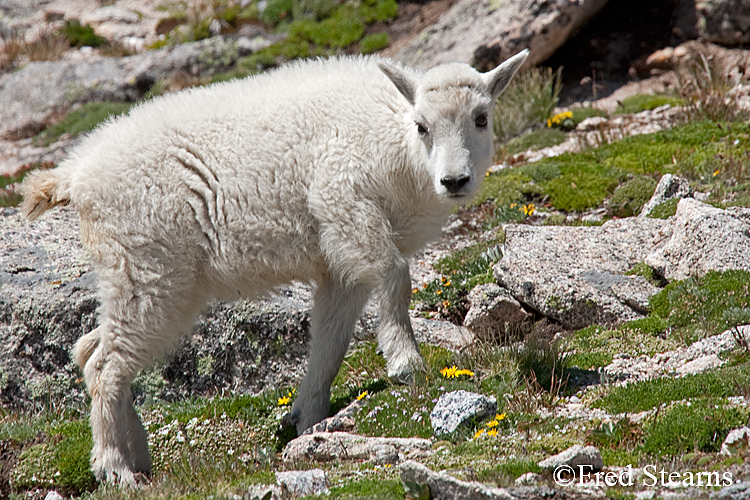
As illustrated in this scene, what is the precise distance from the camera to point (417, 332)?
335 inches

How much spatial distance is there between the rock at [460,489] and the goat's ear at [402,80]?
3.30 m

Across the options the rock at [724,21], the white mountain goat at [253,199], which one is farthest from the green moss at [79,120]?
the rock at [724,21]

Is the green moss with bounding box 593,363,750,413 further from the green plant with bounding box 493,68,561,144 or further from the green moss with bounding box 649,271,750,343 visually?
the green plant with bounding box 493,68,561,144

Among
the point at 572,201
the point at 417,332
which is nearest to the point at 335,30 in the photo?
the point at 572,201

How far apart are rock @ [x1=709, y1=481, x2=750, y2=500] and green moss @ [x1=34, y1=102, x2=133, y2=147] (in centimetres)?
1600

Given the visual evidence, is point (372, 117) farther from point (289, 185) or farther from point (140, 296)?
point (140, 296)

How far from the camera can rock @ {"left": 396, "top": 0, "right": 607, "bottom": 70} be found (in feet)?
51.6

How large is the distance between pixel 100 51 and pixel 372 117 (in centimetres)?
1826

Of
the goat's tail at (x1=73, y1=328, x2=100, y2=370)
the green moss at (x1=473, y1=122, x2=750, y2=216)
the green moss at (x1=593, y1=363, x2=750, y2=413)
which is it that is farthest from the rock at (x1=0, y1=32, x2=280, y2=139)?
the green moss at (x1=593, y1=363, x2=750, y2=413)

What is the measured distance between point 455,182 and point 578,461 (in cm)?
243

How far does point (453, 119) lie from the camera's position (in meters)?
6.46

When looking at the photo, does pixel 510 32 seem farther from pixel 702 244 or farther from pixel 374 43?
pixel 702 244

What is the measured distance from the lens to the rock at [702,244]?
7836 millimetres

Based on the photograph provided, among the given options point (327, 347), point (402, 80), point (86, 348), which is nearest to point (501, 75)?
point (402, 80)
